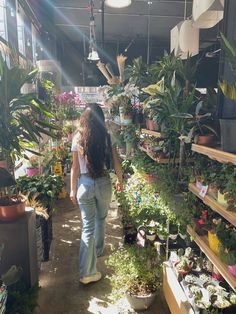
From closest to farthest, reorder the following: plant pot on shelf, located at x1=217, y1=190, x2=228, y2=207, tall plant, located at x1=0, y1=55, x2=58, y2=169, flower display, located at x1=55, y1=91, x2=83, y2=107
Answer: plant pot on shelf, located at x1=217, y1=190, x2=228, y2=207 → tall plant, located at x1=0, y1=55, x2=58, y2=169 → flower display, located at x1=55, y1=91, x2=83, y2=107

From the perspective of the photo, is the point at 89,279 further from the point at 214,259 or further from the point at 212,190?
the point at 212,190

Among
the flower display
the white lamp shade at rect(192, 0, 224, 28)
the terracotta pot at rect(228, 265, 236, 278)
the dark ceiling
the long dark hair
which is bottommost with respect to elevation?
the terracotta pot at rect(228, 265, 236, 278)

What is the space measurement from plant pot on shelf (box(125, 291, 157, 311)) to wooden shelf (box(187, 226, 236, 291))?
58cm

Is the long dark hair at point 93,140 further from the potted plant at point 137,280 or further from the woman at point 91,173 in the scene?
the potted plant at point 137,280

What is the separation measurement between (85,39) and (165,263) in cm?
735

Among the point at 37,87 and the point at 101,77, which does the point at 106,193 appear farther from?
the point at 101,77

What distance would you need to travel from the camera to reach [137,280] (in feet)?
6.93

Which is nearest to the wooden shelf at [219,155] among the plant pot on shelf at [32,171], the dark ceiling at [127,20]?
the plant pot on shelf at [32,171]

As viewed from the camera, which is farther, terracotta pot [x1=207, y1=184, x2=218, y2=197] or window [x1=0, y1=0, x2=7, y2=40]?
window [x1=0, y1=0, x2=7, y2=40]

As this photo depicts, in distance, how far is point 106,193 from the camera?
8.19 ft

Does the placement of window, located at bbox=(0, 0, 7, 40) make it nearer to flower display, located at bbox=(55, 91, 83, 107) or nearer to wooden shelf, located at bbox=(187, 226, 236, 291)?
flower display, located at bbox=(55, 91, 83, 107)

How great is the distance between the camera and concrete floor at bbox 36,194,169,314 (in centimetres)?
220

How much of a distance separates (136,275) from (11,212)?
102 centimetres

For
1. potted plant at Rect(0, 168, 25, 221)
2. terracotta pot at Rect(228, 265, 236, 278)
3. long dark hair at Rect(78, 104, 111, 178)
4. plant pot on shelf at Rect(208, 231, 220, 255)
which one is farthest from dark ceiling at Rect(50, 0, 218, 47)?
terracotta pot at Rect(228, 265, 236, 278)
